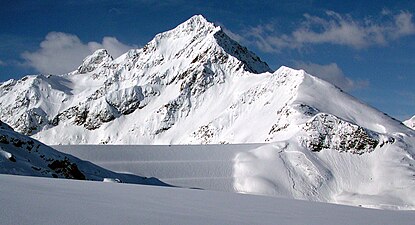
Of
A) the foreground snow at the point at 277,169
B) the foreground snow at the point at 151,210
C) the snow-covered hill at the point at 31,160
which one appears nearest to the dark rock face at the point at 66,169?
the snow-covered hill at the point at 31,160

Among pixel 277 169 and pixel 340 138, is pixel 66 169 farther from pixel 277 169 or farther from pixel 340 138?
pixel 340 138

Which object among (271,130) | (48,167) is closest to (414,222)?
(48,167)

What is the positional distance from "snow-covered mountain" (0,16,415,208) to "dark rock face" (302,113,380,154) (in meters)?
0.13

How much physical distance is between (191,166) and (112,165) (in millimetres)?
7929

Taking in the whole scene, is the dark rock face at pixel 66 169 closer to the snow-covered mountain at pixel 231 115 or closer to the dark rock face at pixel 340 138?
the snow-covered mountain at pixel 231 115

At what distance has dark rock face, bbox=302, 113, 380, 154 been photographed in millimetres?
54625

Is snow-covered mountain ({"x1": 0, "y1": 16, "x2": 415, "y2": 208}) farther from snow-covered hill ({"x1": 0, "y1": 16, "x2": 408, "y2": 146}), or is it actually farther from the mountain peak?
the mountain peak

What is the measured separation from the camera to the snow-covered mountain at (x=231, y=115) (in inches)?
1924

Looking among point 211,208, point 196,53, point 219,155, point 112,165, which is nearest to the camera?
point 211,208

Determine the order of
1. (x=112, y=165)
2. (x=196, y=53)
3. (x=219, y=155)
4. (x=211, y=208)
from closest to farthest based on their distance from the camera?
(x=211, y=208) < (x=112, y=165) < (x=219, y=155) < (x=196, y=53)

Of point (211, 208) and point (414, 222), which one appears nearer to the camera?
point (211, 208)

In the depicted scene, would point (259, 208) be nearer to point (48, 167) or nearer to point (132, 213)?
point (132, 213)

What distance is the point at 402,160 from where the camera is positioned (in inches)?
2051

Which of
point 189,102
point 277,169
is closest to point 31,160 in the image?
point 277,169
